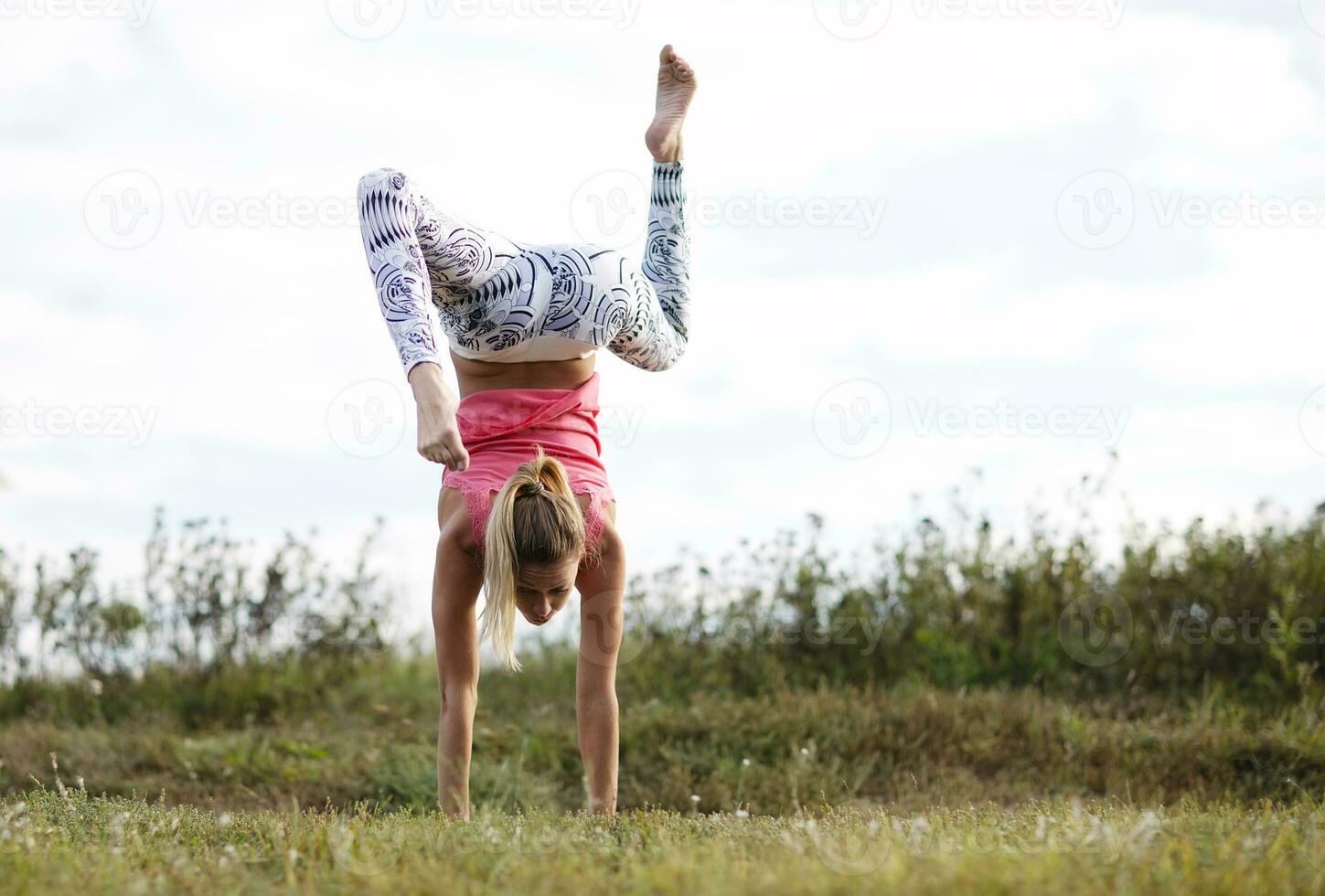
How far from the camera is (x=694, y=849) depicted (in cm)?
311

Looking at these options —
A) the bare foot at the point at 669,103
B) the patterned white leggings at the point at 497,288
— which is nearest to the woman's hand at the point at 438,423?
the patterned white leggings at the point at 497,288

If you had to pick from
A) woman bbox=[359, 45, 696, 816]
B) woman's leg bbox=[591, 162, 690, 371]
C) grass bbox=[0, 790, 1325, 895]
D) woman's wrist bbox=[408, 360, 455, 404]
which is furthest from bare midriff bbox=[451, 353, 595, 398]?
grass bbox=[0, 790, 1325, 895]

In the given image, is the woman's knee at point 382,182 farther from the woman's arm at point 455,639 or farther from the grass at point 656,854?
the grass at point 656,854

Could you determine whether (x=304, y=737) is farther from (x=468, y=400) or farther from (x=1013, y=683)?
(x=1013, y=683)

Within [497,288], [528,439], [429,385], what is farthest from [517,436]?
[429,385]

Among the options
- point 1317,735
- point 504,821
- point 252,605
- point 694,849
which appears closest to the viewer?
point 694,849

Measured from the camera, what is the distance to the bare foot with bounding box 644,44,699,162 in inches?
210

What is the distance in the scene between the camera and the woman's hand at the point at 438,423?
3.68 meters

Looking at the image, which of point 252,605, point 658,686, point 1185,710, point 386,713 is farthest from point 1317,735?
point 252,605

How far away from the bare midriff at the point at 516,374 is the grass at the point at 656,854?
164cm

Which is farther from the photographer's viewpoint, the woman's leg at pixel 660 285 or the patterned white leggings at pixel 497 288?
the woman's leg at pixel 660 285

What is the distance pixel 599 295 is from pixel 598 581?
1.06 metres

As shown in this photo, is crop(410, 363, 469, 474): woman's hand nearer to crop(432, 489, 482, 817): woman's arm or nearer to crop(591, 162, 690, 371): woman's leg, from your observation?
crop(432, 489, 482, 817): woman's arm

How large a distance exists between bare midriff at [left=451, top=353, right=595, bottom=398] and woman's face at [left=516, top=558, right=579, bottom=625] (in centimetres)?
83
